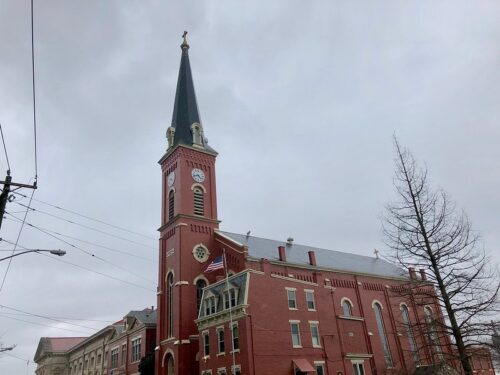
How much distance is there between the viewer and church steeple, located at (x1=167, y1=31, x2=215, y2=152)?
49.1m

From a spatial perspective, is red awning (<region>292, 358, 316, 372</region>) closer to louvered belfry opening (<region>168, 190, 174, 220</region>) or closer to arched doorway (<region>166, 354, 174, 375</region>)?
arched doorway (<region>166, 354, 174, 375</region>)

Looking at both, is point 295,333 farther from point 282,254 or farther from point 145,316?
point 145,316

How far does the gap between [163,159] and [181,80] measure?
11.9 meters

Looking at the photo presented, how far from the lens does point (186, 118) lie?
51.0m

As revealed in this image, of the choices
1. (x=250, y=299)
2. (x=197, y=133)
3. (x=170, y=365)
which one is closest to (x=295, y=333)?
(x=250, y=299)

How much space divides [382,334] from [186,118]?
106 ft

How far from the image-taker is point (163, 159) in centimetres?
4959

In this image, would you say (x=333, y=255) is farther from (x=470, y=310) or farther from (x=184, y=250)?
(x=470, y=310)

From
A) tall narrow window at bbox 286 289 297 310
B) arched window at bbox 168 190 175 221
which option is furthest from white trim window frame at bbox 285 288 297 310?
arched window at bbox 168 190 175 221

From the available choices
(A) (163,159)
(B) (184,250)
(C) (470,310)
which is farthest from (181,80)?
(C) (470,310)

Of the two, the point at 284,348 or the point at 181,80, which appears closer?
the point at 284,348

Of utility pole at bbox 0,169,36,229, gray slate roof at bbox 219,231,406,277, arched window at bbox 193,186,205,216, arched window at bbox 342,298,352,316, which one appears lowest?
utility pole at bbox 0,169,36,229

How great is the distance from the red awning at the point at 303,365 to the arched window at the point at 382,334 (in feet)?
48.0

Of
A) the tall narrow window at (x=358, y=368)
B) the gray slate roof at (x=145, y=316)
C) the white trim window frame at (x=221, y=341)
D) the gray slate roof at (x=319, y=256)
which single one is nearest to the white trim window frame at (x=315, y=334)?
the tall narrow window at (x=358, y=368)
